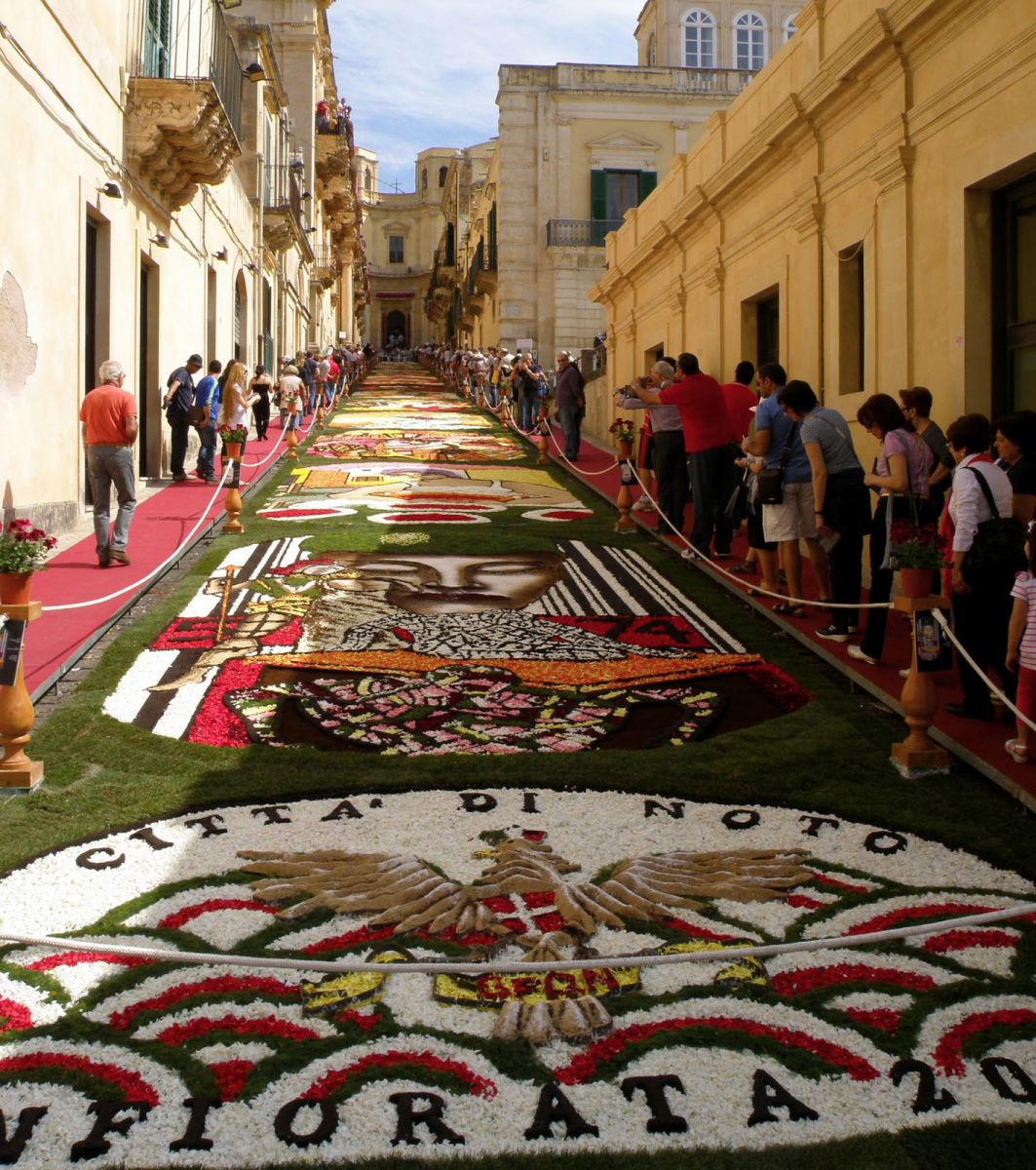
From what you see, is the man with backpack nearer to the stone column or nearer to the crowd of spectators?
the crowd of spectators

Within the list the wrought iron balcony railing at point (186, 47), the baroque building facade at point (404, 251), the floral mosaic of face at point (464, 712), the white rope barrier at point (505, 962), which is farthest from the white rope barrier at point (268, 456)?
the baroque building facade at point (404, 251)

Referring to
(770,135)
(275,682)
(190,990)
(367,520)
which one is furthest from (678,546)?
(190,990)

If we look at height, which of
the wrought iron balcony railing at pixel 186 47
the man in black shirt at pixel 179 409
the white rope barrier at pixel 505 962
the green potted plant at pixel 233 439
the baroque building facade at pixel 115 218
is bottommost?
the white rope barrier at pixel 505 962

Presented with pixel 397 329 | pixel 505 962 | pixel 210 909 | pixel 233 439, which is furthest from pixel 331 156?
pixel 397 329

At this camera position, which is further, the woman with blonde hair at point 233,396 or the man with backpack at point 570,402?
A: the man with backpack at point 570,402

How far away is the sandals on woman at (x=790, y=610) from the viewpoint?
8609mm

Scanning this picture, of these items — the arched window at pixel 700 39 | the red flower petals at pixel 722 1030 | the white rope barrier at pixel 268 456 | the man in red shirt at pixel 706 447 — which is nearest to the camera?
the red flower petals at pixel 722 1030

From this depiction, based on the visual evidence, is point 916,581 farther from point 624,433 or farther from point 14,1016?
point 624,433

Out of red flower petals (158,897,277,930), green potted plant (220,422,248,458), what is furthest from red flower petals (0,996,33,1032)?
green potted plant (220,422,248,458)

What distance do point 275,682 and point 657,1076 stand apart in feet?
13.8

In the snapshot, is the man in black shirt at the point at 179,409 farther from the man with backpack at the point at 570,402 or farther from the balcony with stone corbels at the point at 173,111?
the man with backpack at the point at 570,402

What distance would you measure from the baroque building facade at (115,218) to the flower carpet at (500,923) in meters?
5.48

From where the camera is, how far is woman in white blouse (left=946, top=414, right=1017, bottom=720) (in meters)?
5.84

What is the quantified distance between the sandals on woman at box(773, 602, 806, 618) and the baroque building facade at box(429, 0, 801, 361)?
33288 millimetres
